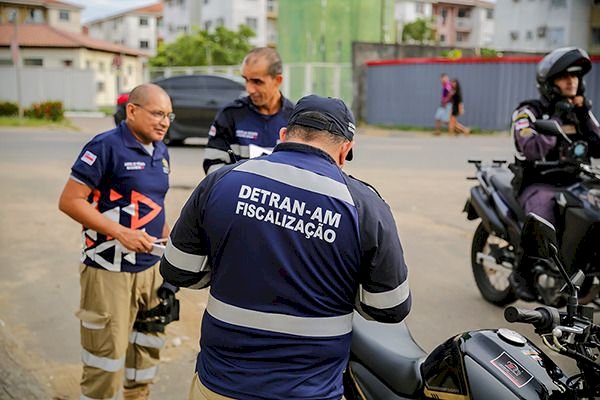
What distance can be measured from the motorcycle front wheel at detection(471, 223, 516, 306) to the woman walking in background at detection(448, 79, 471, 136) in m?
15.0

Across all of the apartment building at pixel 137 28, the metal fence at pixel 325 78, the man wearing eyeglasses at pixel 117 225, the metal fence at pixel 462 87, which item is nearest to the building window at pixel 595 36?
the metal fence at pixel 325 78

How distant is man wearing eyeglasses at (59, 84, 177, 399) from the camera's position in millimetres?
3459

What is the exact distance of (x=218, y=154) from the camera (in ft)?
14.4

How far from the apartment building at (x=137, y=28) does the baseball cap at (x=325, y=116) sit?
8283 centimetres

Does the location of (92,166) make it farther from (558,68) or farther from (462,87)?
(462,87)

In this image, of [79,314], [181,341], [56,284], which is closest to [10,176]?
[56,284]

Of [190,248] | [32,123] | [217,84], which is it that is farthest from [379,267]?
[32,123]

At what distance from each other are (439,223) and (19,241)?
15.3 feet

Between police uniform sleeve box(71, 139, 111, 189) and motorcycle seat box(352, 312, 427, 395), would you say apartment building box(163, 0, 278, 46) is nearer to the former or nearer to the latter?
police uniform sleeve box(71, 139, 111, 189)

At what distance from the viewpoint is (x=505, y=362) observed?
2.18m

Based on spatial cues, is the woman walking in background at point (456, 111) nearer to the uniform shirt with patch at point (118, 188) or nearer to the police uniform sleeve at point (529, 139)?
the police uniform sleeve at point (529, 139)

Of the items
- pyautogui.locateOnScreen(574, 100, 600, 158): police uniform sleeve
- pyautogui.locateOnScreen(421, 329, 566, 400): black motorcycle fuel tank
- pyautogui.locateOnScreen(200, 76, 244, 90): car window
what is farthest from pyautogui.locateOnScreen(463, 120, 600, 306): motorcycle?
pyautogui.locateOnScreen(200, 76, 244, 90): car window

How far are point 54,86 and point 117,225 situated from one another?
36387 millimetres

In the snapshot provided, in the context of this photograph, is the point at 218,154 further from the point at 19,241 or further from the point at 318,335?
the point at 19,241
